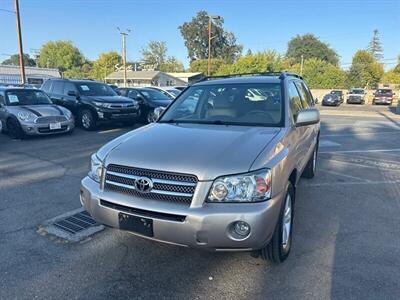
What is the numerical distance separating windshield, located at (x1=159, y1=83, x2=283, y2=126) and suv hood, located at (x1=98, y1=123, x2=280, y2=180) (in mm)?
282

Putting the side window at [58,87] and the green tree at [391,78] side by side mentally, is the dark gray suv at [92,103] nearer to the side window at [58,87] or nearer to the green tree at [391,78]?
the side window at [58,87]

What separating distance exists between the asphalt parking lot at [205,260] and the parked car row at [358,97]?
32.4 metres

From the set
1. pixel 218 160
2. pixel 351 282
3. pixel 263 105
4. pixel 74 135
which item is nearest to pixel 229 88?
pixel 263 105

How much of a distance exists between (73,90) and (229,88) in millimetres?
9732

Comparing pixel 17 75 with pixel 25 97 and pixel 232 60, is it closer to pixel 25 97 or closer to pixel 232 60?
pixel 25 97

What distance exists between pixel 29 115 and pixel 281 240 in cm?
912

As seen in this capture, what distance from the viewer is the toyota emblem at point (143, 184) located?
2.79 metres

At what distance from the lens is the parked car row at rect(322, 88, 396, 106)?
117 feet

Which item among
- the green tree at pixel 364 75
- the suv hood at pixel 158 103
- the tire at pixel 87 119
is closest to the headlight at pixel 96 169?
the tire at pixel 87 119

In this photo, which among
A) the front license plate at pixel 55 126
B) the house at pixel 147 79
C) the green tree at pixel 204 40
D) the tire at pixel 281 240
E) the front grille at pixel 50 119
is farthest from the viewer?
the green tree at pixel 204 40

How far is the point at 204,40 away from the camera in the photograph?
90375mm

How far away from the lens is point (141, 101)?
14375mm

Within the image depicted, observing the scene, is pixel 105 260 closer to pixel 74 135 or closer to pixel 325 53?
pixel 74 135

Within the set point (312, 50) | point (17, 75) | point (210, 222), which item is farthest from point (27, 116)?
point (312, 50)
